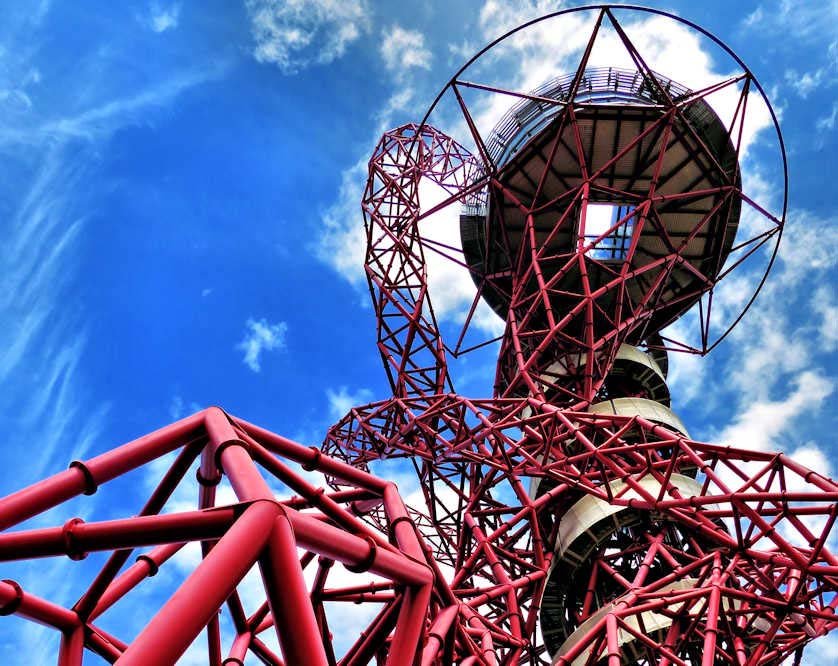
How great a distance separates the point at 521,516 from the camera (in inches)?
942

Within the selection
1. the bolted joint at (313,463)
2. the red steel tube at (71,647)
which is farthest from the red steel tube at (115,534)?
the bolted joint at (313,463)

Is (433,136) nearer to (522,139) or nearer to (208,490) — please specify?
(522,139)

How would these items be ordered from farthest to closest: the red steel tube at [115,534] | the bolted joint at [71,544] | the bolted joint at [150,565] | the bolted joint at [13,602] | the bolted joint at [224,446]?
the bolted joint at [150,565] < the bolted joint at [13,602] < the bolted joint at [224,446] < the bolted joint at [71,544] < the red steel tube at [115,534]

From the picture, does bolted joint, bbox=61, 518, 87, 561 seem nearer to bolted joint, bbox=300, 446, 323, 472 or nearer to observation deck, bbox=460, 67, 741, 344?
bolted joint, bbox=300, 446, 323, 472

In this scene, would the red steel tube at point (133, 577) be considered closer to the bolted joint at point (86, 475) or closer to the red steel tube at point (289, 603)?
the bolted joint at point (86, 475)

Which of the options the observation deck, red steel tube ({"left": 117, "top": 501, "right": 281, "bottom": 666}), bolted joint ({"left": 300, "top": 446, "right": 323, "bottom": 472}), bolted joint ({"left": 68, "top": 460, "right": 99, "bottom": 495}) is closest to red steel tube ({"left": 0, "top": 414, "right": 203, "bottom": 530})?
bolted joint ({"left": 68, "top": 460, "right": 99, "bottom": 495})

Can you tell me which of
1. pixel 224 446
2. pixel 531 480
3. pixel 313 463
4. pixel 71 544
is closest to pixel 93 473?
pixel 71 544

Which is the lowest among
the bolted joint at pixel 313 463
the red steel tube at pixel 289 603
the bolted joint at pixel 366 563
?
the red steel tube at pixel 289 603

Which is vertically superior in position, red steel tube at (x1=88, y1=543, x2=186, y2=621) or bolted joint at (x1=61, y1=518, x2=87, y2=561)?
red steel tube at (x1=88, y1=543, x2=186, y2=621)

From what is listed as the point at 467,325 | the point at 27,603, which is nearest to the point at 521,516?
the point at 467,325

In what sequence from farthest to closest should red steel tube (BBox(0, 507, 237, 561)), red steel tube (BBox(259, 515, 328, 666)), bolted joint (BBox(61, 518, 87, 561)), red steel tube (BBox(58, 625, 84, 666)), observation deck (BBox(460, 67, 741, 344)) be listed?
observation deck (BBox(460, 67, 741, 344)) → red steel tube (BBox(58, 625, 84, 666)) → bolted joint (BBox(61, 518, 87, 561)) → red steel tube (BBox(0, 507, 237, 561)) → red steel tube (BBox(259, 515, 328, 666))

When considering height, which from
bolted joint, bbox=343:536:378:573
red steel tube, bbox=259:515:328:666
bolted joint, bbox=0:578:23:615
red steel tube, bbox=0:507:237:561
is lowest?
red steel tube, bbox=259:515:328:666

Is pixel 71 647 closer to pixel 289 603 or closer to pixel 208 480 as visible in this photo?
pixel 208 480

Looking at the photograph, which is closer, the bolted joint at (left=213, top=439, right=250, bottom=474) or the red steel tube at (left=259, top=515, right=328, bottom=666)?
the red steel tube at (left=259, top=515, right=328, bottom=666)
